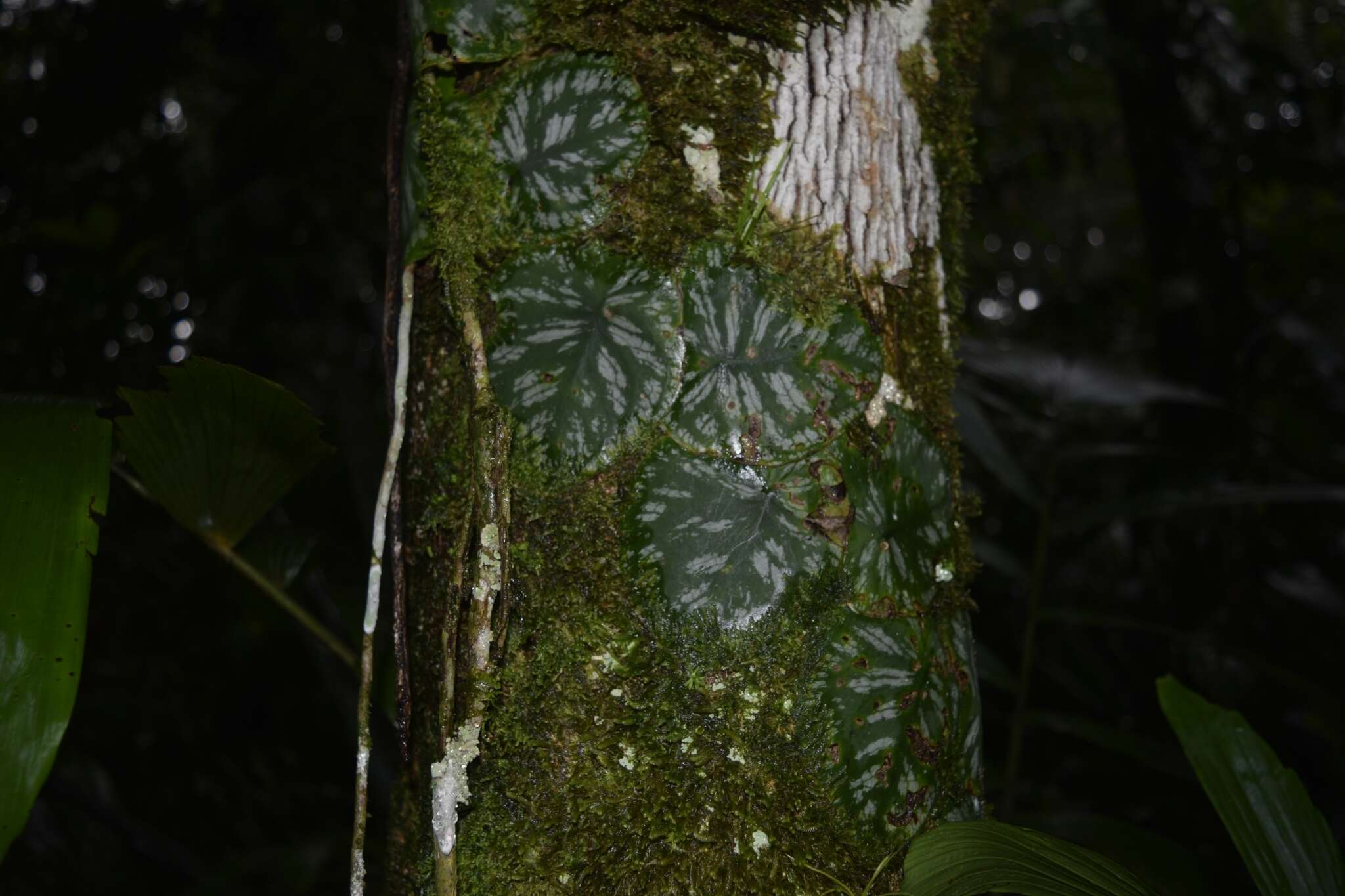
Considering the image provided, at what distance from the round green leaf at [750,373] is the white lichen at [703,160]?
0.16ft

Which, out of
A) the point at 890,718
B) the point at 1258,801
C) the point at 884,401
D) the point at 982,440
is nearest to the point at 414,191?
the point at 884,401

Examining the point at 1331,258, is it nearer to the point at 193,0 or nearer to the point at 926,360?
the point at 926,360

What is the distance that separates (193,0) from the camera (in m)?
2.20

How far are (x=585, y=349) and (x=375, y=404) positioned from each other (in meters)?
1.10

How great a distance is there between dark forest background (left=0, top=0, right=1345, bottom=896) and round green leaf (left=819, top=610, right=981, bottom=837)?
1.82ft

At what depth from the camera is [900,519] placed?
2.24 ft

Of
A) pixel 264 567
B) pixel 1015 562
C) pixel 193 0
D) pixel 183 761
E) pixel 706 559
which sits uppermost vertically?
pixel 193 0

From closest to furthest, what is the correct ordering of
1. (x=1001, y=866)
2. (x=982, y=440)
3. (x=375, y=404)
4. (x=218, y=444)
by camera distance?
1. (x=1001, y=866)
2. (x=218, y=444)
3. (x=982, y=440)
4. (x=375, y=404)

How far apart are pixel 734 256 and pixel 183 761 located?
335 cm

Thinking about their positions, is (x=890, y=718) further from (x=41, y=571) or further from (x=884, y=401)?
(x=41, y=571)

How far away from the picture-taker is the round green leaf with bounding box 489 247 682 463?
2.10 feet

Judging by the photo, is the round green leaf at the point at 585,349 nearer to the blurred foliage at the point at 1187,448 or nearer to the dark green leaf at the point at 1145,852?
the dark green leaf at the point at 1145,852

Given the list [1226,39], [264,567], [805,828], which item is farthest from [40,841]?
[1226,39]

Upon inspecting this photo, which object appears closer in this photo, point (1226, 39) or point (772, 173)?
point (772, 173)
